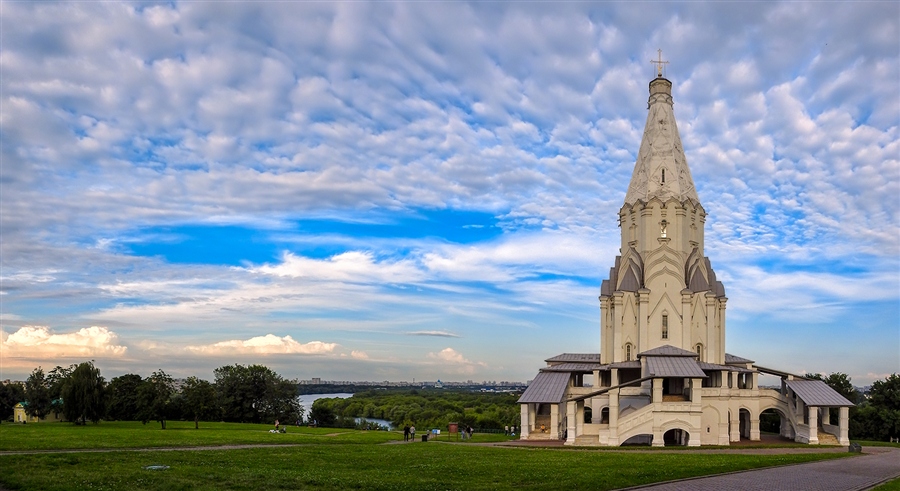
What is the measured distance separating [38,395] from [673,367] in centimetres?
5124

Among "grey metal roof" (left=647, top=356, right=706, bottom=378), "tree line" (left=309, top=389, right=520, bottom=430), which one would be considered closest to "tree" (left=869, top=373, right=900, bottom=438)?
"grey metal roof" (left=647, top=356, right=706, bottom=378)

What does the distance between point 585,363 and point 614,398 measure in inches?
486

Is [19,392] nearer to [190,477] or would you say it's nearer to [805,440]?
[190,477]

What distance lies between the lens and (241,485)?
1531 centimetres

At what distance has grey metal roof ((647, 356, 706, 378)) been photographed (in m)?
36.6

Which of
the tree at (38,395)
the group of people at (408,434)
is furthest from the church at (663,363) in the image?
the tree at (38,395)

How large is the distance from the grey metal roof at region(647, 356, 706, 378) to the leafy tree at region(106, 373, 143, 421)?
3848 centimetres

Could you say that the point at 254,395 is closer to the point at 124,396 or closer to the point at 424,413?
the point at 124,396

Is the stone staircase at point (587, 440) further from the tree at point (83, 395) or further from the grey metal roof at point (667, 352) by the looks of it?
the tree at point (83, 395)

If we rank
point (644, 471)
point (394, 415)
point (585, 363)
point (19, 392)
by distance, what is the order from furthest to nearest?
point (394, 415), point (19, 392), point (585, 363), point (644, 471)

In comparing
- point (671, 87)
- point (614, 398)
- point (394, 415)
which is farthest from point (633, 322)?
point (394, 415)

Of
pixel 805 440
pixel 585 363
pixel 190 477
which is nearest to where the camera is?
pixel 190 477

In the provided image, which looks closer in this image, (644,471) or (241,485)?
(241,485)

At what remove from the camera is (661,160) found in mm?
48062
